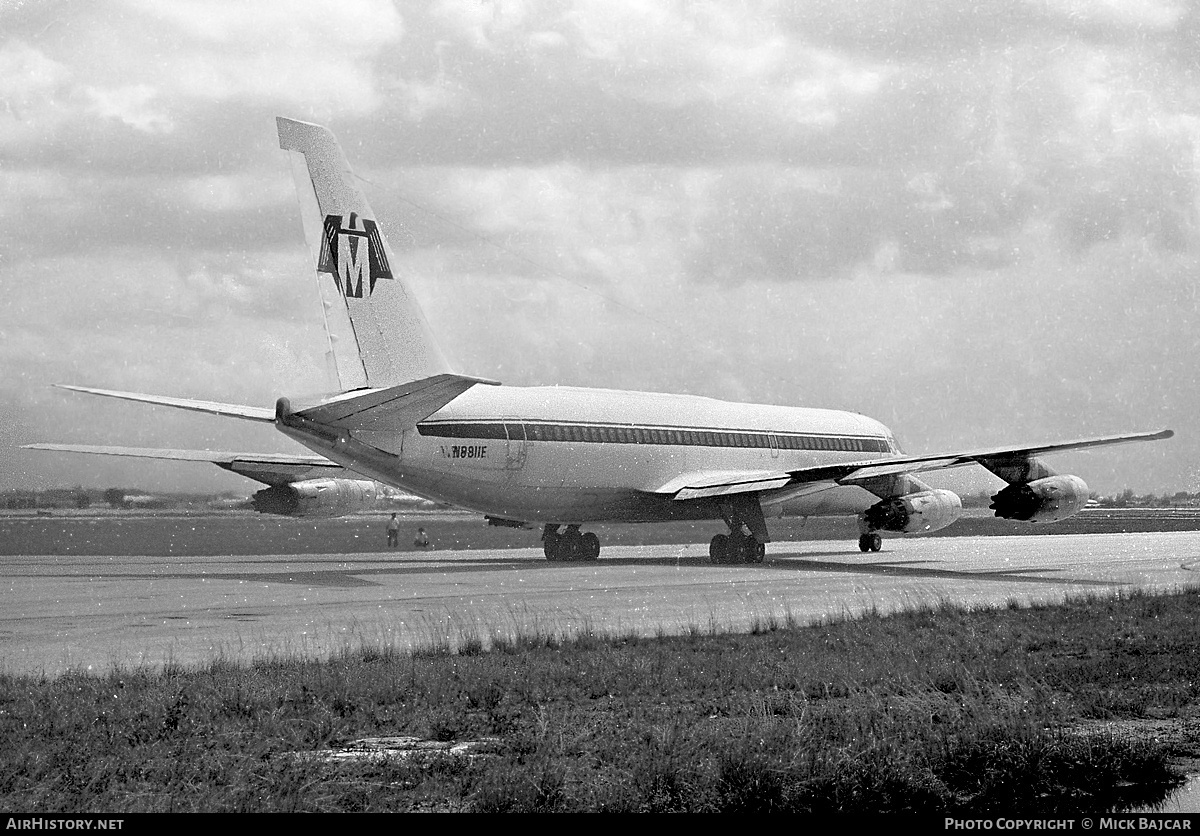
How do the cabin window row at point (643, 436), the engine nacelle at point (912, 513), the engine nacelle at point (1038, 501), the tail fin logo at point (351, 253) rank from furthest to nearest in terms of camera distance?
1. the engine nacelle at point (912, 513)
2. the engine nacelle at point (1038, 501)
3. the cabin window row at point (643, 436)
4. the tail fin logo at point (351, 253)

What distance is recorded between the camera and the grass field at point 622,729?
7199 mm

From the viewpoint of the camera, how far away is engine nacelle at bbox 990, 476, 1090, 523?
3005 centimetres

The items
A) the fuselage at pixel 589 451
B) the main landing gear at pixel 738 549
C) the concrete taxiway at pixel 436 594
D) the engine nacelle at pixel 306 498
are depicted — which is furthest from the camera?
the engine nacelle at pixel 306 498

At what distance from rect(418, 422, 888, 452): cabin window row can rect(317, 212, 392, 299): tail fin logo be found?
3523mm

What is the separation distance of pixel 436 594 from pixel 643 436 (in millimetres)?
11804

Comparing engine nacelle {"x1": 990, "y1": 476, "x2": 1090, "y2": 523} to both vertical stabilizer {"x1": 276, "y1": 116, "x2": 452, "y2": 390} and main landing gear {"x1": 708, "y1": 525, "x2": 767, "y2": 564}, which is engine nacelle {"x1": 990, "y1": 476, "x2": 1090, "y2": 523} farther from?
vertical stabilizer {"x1": 276, "y1": 116, "x2": 452, "y2": 390}

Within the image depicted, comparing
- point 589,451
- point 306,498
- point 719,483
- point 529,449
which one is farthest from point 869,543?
point 306,498

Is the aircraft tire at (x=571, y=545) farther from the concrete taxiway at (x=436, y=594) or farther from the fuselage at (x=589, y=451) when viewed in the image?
the fuselage at (x=589, y=451)

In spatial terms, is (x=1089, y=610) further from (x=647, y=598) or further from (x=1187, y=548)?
(x=1187, y=548)

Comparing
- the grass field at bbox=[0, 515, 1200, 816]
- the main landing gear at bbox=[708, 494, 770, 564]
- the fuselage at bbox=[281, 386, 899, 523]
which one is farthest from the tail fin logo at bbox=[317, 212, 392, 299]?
the main landing gear at bbox=[708, 494, 770, 564]

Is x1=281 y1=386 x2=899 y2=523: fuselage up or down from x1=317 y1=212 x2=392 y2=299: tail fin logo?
down

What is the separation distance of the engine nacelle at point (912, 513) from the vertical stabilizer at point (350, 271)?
13.1 metres

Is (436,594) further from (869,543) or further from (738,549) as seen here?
(869,543)

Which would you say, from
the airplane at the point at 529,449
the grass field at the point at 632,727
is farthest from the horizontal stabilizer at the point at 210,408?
the grass field at the point at 632,727
